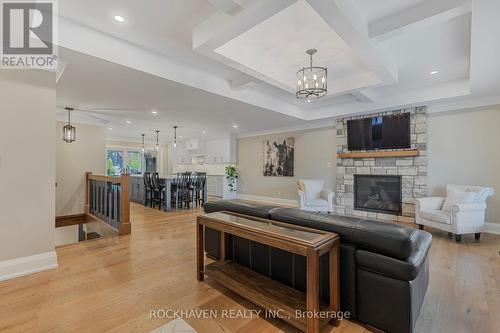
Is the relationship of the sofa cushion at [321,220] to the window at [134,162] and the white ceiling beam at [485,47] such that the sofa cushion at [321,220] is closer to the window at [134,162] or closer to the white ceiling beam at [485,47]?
the white ceiling beam at [485,47]

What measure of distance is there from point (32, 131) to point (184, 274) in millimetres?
2404

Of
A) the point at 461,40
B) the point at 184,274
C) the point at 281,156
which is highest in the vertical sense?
the point at 461,40

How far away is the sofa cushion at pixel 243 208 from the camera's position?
228cm

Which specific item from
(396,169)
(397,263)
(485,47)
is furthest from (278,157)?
(397,263)

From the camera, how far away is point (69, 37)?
2475 millimetres

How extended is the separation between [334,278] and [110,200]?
14.4 feet

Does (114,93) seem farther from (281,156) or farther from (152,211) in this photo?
(281,156)

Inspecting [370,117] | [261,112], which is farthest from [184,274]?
[370,117]

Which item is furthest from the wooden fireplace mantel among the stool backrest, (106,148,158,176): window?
(106,148,158,176): window

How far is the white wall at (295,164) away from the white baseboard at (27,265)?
573cm

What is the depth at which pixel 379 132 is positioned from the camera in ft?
17.5

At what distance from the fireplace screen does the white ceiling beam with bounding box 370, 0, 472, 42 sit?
11.8ft

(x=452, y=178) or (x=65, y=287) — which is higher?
(x=452, y=178)
